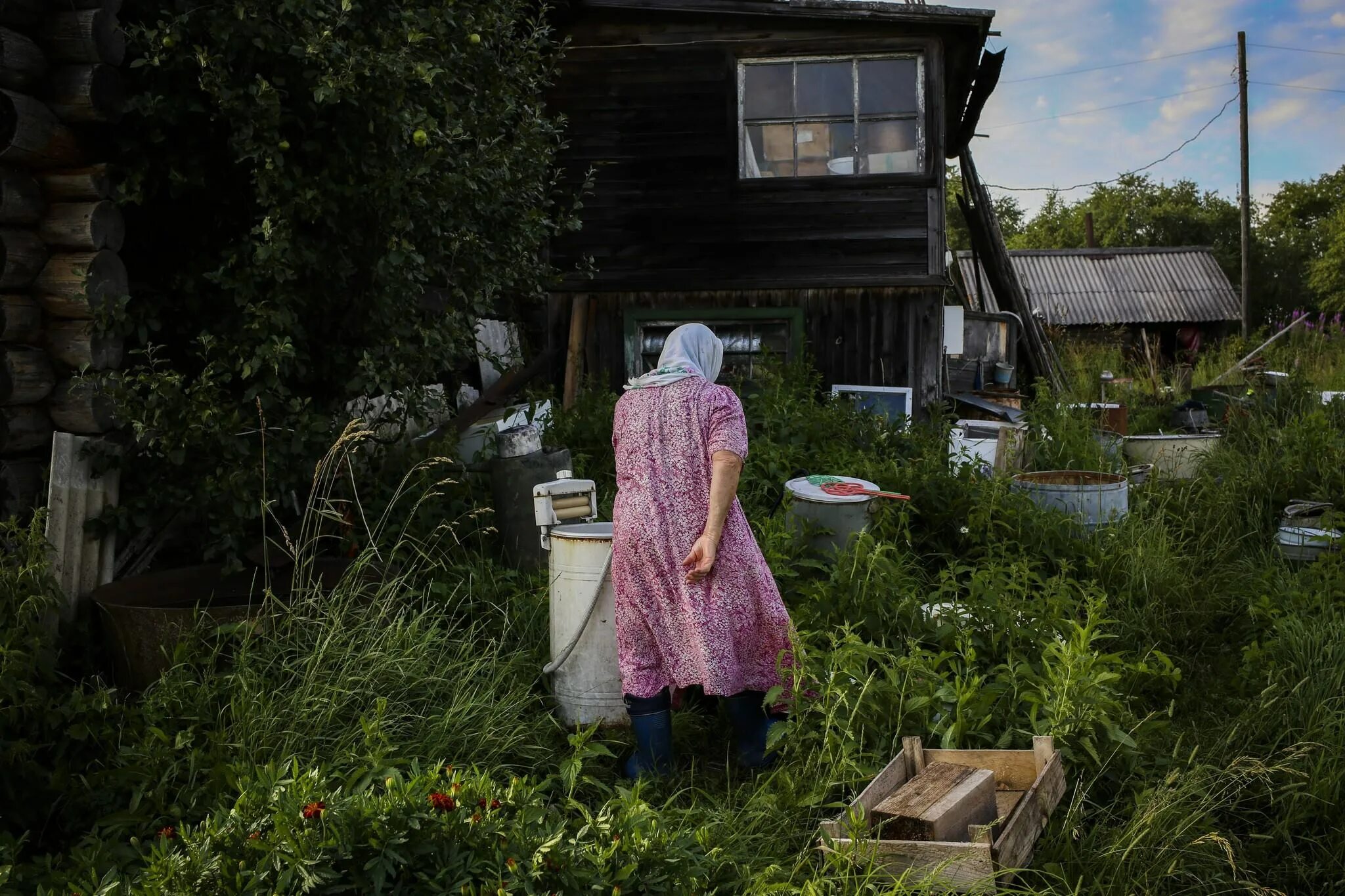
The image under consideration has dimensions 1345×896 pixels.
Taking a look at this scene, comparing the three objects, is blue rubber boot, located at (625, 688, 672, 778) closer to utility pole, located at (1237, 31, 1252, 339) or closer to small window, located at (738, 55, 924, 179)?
small window, located at (738, 55, 924, 179)

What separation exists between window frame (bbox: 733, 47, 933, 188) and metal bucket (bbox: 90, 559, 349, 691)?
20.6 feet

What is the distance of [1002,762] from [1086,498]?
10.2 feet

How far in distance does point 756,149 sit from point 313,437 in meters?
6.21

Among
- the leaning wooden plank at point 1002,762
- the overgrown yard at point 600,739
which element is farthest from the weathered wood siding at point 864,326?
the leaning wooden plank at point 1002,762

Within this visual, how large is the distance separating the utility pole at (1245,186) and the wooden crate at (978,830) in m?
20.0

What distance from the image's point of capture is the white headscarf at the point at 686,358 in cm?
387

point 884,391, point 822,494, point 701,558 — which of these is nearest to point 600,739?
point 701,558

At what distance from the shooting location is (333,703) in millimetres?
3498

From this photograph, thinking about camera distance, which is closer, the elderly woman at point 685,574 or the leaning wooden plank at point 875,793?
the leaning wooden plank at point 875,793

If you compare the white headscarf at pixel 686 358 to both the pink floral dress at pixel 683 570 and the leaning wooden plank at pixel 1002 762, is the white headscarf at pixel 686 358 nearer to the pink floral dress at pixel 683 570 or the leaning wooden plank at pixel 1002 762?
the pink floral dress at pixel 683 570

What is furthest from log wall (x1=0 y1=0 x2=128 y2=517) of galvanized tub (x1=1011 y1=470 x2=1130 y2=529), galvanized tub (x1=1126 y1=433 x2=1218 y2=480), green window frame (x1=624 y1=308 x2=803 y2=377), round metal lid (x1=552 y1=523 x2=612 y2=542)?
galvanized tub (x1=1126 y1=433 x2=1218 y2=480)

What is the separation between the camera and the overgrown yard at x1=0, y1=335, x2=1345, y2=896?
8.25ft

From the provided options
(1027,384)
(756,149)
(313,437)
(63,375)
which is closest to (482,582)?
(313,437)

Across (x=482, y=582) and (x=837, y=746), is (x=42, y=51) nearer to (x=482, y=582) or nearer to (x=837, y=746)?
(x=482, y=582)
